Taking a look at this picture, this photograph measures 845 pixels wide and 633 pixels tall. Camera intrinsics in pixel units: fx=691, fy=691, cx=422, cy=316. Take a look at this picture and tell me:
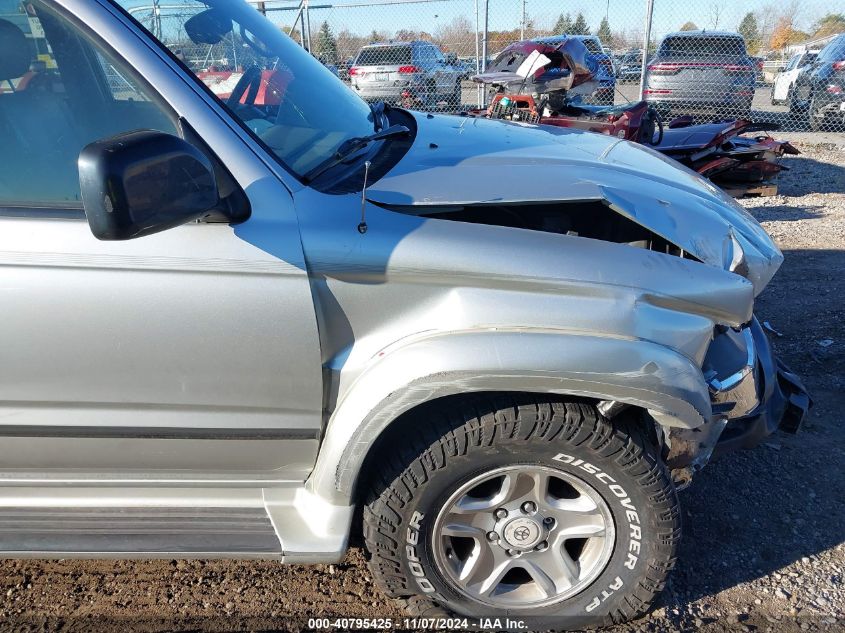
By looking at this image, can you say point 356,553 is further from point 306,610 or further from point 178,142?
point 178,142

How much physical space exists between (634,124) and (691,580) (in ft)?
18.8

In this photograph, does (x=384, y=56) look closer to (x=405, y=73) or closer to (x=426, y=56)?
(x=405, y=73)

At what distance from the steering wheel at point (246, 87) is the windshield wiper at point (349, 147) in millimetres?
308

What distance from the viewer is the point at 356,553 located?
2752 millimetres

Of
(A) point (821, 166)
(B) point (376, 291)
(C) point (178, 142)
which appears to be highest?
(C) point (178, 142)

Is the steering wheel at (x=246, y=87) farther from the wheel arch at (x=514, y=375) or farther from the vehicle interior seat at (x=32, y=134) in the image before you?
the wheel arch at (x=514, y=375)

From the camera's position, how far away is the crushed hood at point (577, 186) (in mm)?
2070

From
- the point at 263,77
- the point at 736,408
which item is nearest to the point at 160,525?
the point at 263,77

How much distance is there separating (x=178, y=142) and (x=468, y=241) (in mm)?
784

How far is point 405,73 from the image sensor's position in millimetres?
12602

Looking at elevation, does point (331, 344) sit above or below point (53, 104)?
below

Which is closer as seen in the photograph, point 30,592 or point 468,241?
point 468,241

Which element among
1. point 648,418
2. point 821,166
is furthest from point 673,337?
point 821,166

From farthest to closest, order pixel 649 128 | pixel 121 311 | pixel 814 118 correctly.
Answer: pixel 814 118
pixel 649 128
pixel 121 311
